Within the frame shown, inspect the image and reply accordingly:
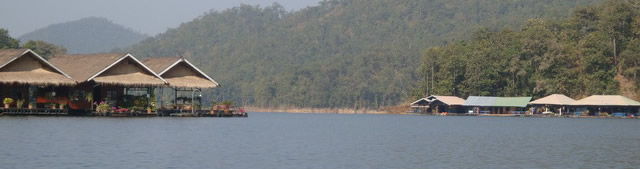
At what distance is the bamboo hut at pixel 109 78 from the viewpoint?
56.1 m

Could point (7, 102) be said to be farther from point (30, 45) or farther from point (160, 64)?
point (30, 45)

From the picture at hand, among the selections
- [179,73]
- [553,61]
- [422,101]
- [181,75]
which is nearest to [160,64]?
[179,73]

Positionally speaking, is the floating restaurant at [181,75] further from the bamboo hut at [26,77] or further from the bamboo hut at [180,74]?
the bamboo hut at [26,77]

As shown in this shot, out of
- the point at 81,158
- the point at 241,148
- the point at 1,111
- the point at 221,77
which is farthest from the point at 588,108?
the point at 221,77

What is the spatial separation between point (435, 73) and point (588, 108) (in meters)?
20.9

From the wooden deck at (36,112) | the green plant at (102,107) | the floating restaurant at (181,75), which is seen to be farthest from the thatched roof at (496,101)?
the wooden deck at (36,112)

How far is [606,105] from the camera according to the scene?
88.8 m

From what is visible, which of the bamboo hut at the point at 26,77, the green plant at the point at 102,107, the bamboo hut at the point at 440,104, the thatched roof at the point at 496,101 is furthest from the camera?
the bamboo hut at the point at 440,104

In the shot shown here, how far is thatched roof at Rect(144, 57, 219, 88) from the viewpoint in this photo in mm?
60750

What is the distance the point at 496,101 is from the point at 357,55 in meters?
61.1

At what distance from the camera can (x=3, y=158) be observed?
82.8 feet

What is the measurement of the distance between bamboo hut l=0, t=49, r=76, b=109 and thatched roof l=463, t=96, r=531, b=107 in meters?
53.4

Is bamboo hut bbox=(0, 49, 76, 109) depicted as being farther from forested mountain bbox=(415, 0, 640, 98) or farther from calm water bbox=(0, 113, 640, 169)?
forested mountain bbox=(415, 0, 640, 98)

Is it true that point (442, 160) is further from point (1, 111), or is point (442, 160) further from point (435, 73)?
point (435, 73)
